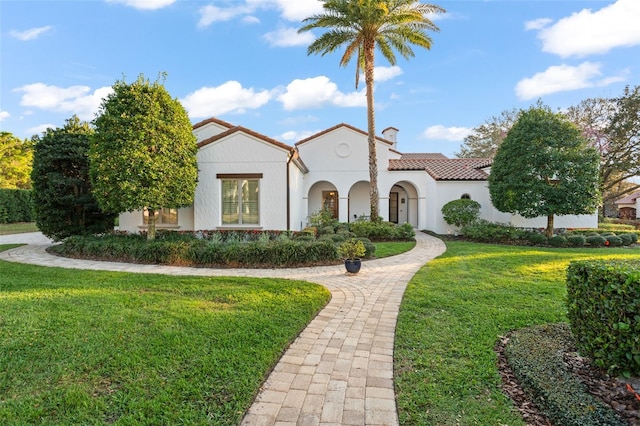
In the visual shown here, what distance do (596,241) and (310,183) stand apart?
1540 cm

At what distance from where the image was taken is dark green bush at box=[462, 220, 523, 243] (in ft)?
51.1

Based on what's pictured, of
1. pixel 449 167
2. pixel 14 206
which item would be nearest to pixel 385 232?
pixel 449 167

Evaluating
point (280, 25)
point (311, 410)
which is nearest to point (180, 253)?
point (311, 410)

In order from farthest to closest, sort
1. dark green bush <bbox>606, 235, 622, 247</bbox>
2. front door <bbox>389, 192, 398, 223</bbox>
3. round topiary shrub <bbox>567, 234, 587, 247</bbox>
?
front door <bbox>389, 192, 398, 223</bbox>
dark green bush <bbox>606, 235, 622, 247</bbox>
round topiary shrub <bbox>567, 234, 587, 247</bbox>

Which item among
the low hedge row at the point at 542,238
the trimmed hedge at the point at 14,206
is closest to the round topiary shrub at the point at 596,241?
the low hedge row at the point at 542,238

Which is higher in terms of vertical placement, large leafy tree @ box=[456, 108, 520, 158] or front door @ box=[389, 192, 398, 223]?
large leafy tree @ box=[456, 108, 520, 158]

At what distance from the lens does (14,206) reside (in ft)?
82.8

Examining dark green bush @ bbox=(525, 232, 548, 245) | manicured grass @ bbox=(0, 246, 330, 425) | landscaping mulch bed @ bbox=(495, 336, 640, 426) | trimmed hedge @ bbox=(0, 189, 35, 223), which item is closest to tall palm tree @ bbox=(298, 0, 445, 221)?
dark green bush @ bbox=(525, 232, 548, 245)

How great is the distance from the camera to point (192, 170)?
12328 millimetres

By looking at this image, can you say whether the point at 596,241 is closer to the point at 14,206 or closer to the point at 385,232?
the point at 385,232

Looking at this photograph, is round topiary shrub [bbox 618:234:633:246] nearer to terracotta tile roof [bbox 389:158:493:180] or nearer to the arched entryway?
terracotta tile roof [bbox 389:158:493:180]

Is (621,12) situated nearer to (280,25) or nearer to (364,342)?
(280,25)

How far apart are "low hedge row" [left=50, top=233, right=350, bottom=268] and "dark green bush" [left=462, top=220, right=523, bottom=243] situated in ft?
32.0

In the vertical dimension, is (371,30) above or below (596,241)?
above
